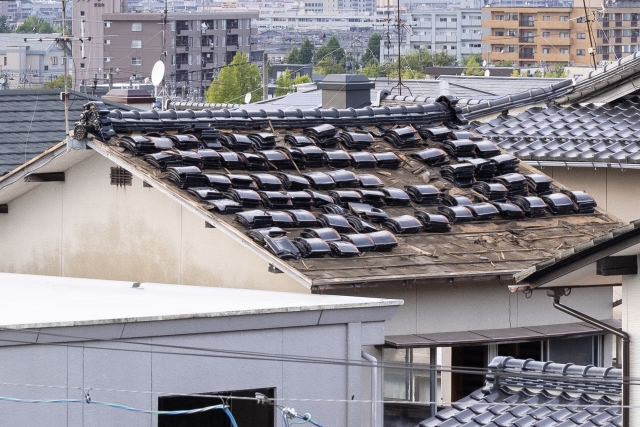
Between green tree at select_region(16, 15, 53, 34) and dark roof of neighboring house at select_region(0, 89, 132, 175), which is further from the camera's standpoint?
green tree at select_region(16, 15, 53, 34)

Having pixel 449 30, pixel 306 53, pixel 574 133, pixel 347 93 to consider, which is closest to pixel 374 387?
pixel 574 133

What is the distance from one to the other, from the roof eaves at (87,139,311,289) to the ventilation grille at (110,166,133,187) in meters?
0.25

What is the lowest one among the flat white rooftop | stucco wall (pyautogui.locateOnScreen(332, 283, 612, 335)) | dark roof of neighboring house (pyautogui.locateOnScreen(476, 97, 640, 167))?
stucco wall (pyautogui.locateOnScreen(332, 283, 612, 335))

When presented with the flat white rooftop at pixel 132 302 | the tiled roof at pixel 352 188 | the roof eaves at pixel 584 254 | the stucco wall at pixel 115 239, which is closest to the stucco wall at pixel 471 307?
the tiled roof at pixel 352 188

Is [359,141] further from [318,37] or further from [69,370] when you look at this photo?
[318,37]

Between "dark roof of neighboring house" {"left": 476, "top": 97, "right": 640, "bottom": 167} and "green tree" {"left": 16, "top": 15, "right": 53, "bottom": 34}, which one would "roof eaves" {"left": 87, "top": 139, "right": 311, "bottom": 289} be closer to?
"dark roof of neighboring house" {"left": 476, "top": 97, "right": 640, "bottom": 167}

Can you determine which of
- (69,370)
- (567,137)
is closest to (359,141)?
(567,137)

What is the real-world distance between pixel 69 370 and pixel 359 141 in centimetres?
581

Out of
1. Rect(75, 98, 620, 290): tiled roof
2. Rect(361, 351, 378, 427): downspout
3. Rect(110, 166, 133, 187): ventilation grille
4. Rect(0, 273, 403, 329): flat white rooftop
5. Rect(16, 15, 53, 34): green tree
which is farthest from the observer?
Rect(16, 15, 53, 34): green tree

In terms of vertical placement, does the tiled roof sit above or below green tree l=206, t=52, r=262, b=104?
below

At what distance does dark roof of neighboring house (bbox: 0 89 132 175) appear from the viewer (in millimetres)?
20312

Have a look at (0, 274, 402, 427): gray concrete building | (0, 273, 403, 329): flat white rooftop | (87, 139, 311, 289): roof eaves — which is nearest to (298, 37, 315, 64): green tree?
(87, 139, 311, 289): roof eaves

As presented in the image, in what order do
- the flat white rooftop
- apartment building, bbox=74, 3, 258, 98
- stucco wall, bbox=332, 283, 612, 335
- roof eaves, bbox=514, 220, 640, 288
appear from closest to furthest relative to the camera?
roof eaves, bbox=514, 220, 640, 288 < the flat white rooftop < stucco wall, bbox=332, 283, 612, 335 < apartment building, bbox=74, 3, 258, 98

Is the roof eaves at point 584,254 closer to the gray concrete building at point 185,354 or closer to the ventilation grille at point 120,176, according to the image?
the gray concrete building at point 185,354
